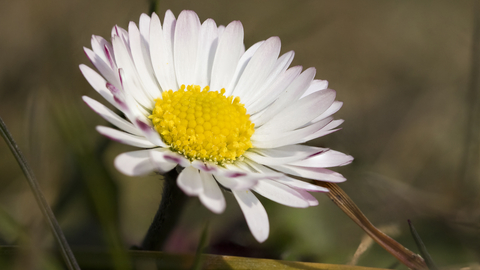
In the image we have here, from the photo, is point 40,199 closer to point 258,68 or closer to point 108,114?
point 108,114

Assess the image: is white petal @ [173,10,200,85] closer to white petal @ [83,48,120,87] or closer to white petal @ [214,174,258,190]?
white petal @ [83,48,120,87]

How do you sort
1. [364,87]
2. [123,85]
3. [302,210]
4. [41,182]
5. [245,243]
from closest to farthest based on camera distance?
[41,182], [123,85], [245,243], [302,210], [364,87]

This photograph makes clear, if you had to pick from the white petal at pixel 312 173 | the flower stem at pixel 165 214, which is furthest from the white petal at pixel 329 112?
the flower stem at pixel 165 214

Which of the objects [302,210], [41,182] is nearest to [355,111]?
[302,210]

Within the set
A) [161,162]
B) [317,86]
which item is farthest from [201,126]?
[317,86]

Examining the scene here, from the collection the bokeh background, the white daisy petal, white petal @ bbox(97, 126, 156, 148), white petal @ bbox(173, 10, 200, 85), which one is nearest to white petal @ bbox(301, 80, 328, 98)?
the white daisy petal

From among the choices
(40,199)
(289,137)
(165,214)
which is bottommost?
(165,214)

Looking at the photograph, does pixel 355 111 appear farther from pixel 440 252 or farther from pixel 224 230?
pixel 224 230
